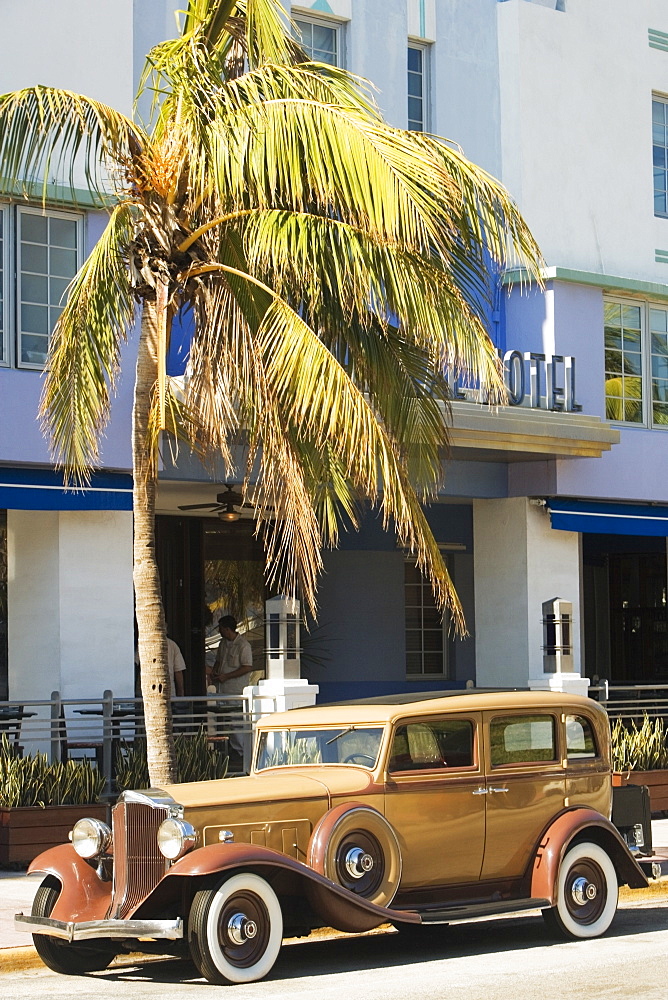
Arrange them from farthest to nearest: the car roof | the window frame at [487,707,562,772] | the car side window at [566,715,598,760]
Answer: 1. the car side window at [566,715,598,760]
2. the window frame at [487,707,562,772]
3. the car roof

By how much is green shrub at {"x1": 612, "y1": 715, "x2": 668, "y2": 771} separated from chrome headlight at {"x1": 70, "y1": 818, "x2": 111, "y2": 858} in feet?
28.1

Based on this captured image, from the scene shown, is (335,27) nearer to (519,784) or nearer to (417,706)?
(417,706)

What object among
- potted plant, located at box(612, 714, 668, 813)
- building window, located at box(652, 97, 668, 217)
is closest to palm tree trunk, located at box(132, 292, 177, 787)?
potted plant, located at box(612, 714, 668, 813)

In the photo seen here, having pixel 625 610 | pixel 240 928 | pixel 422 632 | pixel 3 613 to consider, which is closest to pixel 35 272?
pixel 3 613

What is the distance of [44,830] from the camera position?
1284 cm

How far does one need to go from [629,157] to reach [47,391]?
11.4m

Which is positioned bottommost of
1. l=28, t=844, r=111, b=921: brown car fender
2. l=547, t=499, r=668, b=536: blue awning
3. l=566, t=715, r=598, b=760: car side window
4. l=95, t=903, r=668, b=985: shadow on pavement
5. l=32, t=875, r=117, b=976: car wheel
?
l=95, t=903, r=668, b=985: shadow on pavement

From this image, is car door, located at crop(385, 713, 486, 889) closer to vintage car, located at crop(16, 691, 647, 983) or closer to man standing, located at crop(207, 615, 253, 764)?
vintage car, located at crop(16, 691, 647, 983)

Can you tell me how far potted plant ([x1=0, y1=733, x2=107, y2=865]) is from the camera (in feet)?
41.8

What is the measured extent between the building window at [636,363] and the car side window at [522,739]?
408 inches

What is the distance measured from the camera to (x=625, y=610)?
81.4 ft

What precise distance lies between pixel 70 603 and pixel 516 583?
20.3 ft

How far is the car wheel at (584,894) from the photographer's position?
9.23 meters

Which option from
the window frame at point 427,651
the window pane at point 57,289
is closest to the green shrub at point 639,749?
the window frame at point 427,651
